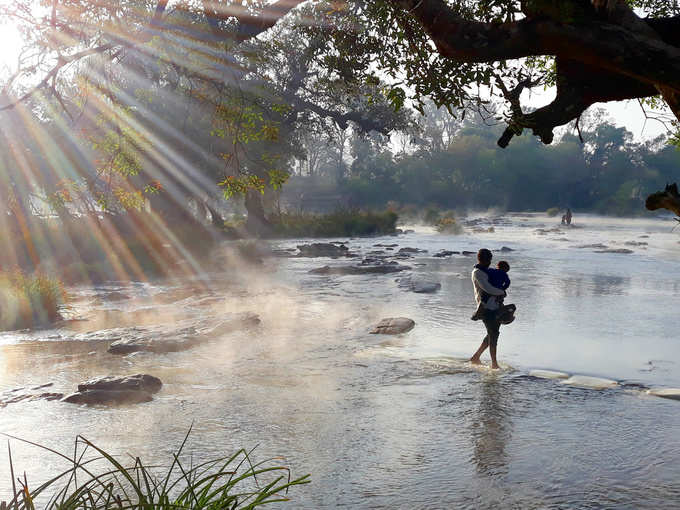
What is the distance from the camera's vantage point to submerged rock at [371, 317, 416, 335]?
528 inches

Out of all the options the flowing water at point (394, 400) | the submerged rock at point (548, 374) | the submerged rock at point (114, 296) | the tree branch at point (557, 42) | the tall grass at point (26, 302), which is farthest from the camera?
the submerged rock at point (114, 296)

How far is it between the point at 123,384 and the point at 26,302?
798 cm

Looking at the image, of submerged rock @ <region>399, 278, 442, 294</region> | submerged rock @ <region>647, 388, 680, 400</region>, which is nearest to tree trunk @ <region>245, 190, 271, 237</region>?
submerged rock @ <region>399, 278, 442, 294</region>

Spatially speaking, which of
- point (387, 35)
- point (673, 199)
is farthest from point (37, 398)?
point (673, 199)

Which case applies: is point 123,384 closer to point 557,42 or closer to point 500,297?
point 500,297

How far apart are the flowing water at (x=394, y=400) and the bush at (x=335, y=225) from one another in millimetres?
29106

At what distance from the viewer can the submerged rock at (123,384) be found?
8906 millimetres

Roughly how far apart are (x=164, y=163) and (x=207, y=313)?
21.6m

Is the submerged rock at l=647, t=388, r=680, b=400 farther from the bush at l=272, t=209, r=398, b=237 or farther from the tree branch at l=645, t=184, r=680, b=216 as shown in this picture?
the bush at l=272, t=209, r=398, b=237

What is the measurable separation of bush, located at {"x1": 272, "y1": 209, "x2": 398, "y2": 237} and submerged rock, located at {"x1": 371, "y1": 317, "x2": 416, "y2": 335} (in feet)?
111

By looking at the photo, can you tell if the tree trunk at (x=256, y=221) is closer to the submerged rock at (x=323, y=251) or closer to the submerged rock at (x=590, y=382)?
the submerged rock at (x=323, y=251)

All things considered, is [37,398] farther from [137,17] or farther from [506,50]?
[506,50]

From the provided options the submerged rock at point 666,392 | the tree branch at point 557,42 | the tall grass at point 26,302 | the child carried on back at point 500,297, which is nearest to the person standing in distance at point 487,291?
the child carried on back at point 500,297

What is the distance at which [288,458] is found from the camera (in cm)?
670
